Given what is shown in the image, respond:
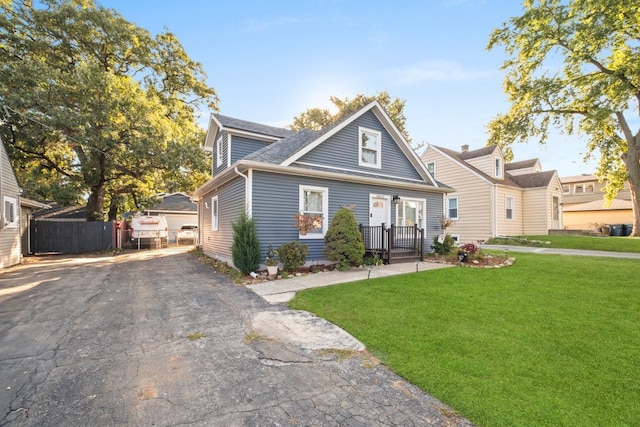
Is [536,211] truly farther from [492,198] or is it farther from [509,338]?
[509,338]

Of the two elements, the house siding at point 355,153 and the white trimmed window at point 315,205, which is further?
the house siding at point 355,153

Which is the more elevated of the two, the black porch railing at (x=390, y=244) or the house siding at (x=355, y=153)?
the house siding at (x=355, y=153)

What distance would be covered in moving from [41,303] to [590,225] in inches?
1386

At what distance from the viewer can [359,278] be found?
7.77m

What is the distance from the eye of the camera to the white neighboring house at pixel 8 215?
33.8 feet

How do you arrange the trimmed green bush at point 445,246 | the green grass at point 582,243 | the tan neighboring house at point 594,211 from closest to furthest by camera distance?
the trimmed green bush at point 445,246 → the green grass at point 582,243 → the tan neighboring house at point 594,211

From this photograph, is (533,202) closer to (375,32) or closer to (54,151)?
(375,32)

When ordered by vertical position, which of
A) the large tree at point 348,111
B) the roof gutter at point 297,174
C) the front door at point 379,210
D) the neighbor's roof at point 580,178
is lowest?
the front door at point 379,210

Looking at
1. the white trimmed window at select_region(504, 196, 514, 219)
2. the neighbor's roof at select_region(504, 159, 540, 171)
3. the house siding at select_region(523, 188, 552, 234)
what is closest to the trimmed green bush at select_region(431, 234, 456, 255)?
the white trimmed window at select_region(504, 196, 514, 219)

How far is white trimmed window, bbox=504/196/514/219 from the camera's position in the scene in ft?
58.0

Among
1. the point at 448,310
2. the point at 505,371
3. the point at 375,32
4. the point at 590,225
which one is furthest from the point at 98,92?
the point at 590,225

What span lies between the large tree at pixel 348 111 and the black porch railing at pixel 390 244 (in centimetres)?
1766

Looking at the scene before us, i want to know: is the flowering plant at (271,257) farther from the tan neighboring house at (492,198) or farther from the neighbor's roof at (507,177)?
the neighbor's roof at (507,177)

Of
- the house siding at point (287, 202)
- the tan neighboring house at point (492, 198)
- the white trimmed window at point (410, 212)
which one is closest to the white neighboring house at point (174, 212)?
the house siding at point (287, 202)
